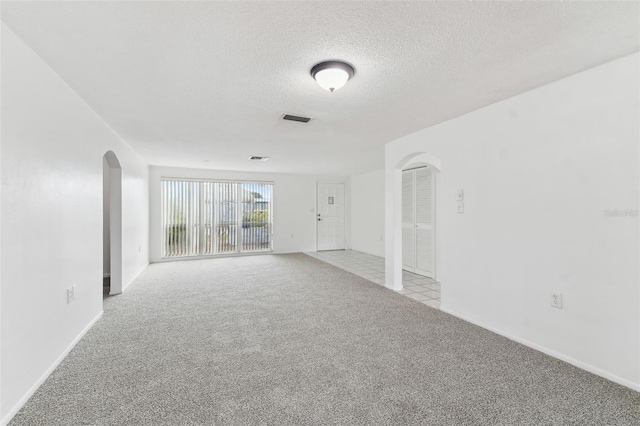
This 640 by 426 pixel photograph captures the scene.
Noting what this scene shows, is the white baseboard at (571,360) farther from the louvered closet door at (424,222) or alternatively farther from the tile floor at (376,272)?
the louvered closet door at (424,222)

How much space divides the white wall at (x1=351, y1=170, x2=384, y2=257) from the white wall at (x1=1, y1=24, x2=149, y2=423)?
19.1ft

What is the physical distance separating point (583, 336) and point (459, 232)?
1348 millimetres

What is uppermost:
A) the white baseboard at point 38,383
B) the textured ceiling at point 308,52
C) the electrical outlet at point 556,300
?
the textured ceiling at point 308,52

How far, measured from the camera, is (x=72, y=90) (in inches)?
101

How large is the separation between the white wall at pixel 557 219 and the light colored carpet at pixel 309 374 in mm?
260

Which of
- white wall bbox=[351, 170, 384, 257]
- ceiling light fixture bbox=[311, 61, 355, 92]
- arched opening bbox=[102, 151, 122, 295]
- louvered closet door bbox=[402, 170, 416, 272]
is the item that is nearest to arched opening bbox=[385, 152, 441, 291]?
louvered closet door bbox=[402, 170, 416, 272]

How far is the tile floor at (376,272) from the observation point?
4113 millimetres

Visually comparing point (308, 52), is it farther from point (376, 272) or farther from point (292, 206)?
point (292, 206)

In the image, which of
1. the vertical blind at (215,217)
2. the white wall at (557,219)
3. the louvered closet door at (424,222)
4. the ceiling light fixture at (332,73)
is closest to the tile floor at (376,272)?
the louvered closet door at (424,222)

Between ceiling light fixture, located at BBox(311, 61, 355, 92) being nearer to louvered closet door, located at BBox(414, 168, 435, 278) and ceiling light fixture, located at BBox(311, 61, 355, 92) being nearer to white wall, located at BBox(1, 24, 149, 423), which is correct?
white wall, located at BBox(1, 24, 149, 423)

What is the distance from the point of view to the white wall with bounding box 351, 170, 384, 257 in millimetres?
7480

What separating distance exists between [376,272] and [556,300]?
3.34m

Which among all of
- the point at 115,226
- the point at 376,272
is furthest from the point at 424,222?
the point at 115,226

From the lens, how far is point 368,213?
8.00 metres
